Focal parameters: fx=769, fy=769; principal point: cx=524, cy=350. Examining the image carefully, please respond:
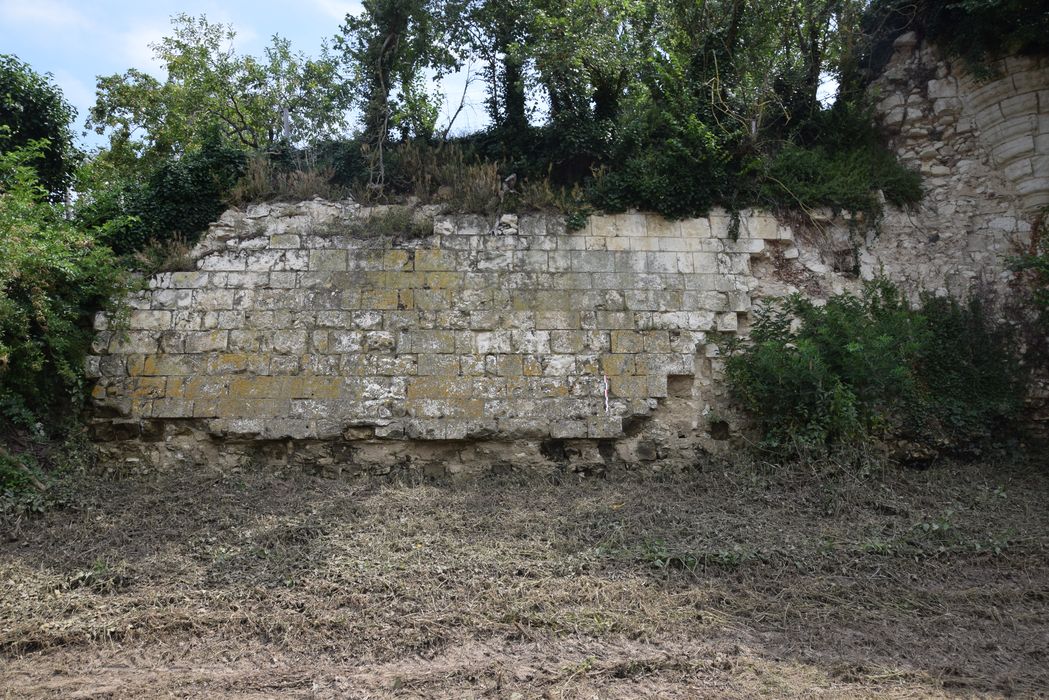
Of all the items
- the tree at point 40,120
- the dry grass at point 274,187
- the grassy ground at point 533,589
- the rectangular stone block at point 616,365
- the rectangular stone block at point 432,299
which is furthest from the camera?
the tree at point 40,120

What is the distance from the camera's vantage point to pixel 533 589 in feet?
18.4

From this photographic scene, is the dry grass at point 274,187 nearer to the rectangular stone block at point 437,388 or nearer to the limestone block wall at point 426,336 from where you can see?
the limestone block wall at point 426,336

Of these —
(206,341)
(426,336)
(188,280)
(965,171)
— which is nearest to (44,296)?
(188,280)

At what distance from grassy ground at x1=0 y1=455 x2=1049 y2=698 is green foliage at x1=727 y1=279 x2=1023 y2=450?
58 centimetres

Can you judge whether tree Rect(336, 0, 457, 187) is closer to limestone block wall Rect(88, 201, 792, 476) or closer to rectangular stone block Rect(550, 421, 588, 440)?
limestone block wall Rect(88, 201, 792, 476)

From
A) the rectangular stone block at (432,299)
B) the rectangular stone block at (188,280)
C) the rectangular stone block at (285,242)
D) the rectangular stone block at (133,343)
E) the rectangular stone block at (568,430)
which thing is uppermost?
the rectangular stone block at (285,242)

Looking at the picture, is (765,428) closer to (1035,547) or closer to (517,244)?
(1035,547)

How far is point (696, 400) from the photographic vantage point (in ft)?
26.1

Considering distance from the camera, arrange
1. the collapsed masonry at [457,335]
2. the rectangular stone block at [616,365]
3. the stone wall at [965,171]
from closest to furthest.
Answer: the collapsed masonry at [457,335]
the rectangular stone block at [616,365]
the stone wall at [965,171]

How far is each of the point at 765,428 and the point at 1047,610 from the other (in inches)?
111

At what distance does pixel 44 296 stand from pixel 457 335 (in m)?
3.93

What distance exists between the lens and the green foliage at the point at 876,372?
7.44 meters

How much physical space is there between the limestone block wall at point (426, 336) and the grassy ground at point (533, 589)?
2.12 feet

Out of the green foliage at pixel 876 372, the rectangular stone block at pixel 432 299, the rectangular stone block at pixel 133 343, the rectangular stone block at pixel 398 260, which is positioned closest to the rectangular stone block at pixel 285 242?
the rectangular stone block at pixel 398 260
